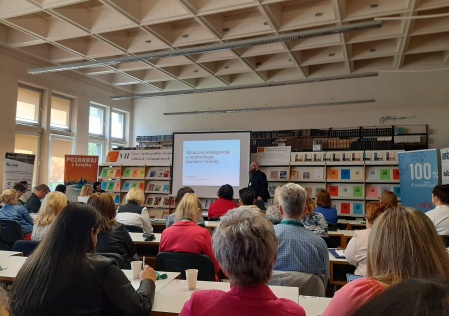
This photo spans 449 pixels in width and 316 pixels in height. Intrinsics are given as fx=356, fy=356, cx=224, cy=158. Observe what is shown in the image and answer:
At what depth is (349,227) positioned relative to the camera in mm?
6148

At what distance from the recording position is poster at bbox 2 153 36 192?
301 inches

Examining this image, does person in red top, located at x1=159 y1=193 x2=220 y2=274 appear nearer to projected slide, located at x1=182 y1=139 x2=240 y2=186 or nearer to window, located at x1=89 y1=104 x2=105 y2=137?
projected slide, located at x1=182 y1=139 x2=240 y2=186

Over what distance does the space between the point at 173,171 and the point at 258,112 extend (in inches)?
121

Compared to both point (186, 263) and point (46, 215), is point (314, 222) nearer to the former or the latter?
point (186, 263)

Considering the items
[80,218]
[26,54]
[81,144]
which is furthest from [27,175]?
[80,218]

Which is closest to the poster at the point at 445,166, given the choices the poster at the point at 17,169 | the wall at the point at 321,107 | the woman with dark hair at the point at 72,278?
the wall at the point at 321,107

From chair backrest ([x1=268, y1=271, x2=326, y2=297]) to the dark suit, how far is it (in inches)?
237

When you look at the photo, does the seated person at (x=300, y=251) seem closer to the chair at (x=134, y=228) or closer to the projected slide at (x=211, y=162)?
the chair at (x=134, y=228)

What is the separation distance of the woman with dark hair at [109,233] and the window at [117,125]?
885 cm

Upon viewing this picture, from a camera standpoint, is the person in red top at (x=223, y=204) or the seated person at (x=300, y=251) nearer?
the seated person at (x=300, y=251)

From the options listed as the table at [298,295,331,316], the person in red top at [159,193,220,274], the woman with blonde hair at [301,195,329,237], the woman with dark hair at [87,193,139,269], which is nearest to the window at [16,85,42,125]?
the woman with dark hair at [87,193,139,269]

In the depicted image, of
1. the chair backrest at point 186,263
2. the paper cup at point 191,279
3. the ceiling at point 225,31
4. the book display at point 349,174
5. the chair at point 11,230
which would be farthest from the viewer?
the book display at point 349,174

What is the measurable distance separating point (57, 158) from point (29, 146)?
0.84 meters

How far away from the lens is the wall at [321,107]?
347 inches
